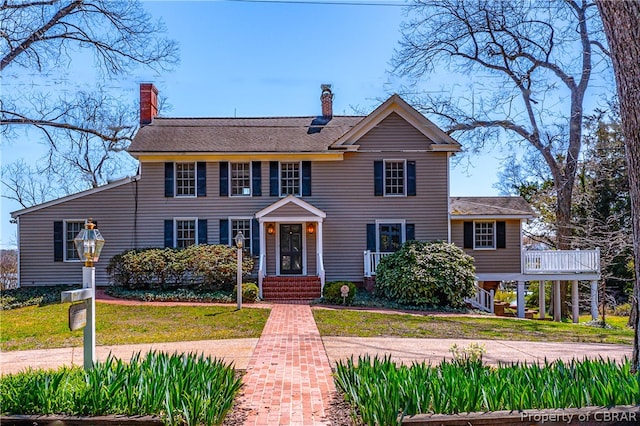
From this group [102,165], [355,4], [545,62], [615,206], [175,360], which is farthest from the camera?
[102,165]

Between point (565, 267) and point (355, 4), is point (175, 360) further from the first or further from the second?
point (565, 267)

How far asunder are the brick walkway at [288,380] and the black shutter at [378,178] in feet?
29.9

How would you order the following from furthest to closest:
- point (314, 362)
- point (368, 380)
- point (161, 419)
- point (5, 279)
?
point (5, 279)
point (314, 362)
point (368, 380)
point (161, 419)

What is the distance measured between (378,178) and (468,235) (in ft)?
14.1

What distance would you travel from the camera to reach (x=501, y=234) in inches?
720

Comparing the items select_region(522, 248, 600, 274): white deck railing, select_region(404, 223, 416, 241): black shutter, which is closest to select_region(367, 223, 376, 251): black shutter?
select_region(404, 223, 416, 241): black shutter

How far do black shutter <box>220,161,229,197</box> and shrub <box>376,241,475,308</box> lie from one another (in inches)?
277

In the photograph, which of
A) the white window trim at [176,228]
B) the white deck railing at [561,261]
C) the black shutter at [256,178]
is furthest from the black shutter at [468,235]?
the white window trim at [176,228]

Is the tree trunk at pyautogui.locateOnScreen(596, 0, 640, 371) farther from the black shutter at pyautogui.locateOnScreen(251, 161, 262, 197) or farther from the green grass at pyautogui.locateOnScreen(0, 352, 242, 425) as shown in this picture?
the black shutter at pyautogui.locateOnScreen(251, 161, 262, 197)

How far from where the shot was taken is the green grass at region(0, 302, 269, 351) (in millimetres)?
9250

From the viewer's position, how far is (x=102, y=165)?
2908 centimetres

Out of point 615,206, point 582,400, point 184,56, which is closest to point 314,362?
point 582,400

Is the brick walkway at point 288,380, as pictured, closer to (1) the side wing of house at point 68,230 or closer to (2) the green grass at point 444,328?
(2) the green grass at point 444,328

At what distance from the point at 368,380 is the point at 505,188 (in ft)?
100
